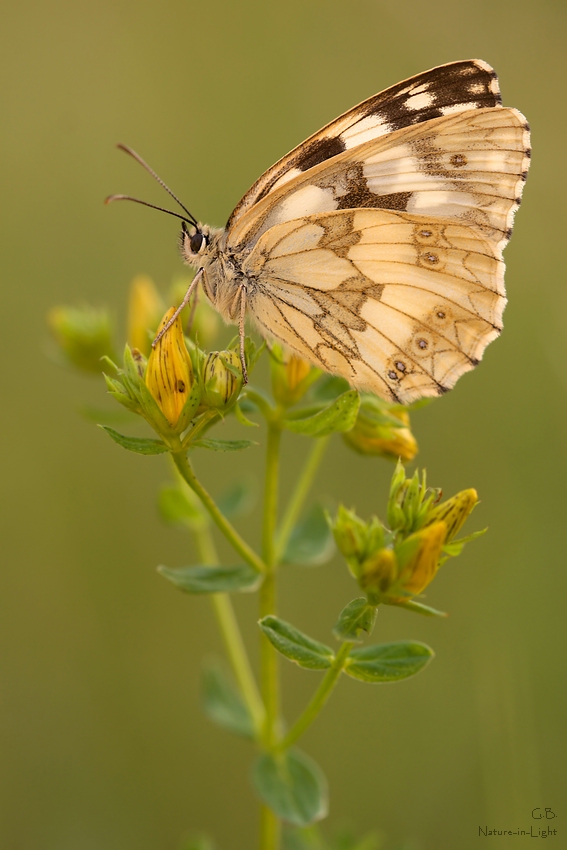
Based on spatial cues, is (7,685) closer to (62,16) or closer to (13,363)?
(13,363)

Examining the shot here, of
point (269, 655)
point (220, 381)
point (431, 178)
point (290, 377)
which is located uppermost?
point (431, 178)

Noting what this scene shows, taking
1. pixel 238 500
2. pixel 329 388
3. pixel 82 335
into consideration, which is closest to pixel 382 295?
pixel 329 388

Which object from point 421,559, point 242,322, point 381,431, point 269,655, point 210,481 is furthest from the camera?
point 210,481

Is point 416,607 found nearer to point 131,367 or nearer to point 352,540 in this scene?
point 352,540

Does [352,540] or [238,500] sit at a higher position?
[352,540]

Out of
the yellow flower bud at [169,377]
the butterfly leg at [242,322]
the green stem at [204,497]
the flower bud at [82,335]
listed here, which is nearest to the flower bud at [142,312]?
the flower bud at [82,335]

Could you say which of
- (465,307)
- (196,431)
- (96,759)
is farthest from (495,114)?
(96,759)
